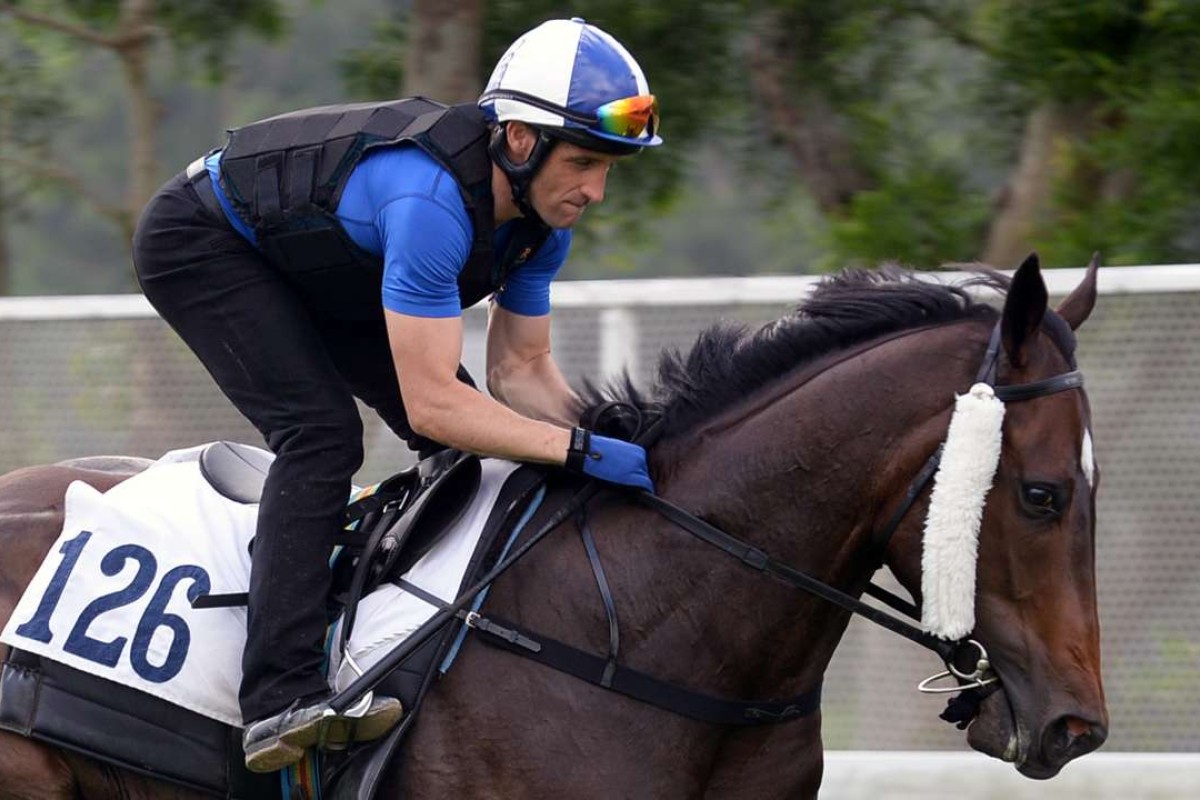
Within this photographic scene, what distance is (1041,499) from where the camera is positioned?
10.6 feet

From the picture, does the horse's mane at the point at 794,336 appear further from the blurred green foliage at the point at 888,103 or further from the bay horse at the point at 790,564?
the blurred green foliage at the point at 888,103

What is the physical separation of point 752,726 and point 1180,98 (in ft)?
15.1

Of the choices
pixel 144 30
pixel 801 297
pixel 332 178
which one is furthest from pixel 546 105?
pixel 144 30

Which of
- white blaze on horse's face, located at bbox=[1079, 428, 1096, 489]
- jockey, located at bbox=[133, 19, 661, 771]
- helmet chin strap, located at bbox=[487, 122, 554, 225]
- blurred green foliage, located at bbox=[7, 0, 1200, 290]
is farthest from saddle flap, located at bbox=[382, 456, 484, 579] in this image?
blurred green foliage, located at bbox=[7, 0, 1200, 290]

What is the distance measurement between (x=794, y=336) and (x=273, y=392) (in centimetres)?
112

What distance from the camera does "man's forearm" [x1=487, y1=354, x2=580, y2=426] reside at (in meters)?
4.03

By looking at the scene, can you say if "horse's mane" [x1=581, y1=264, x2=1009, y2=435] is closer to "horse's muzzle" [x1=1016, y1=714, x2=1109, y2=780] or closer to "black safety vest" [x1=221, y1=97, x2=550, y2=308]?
"black safety vest" [x1=221, y1=97, x2=550, y2=308]

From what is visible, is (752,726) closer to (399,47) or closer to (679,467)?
(679,467)

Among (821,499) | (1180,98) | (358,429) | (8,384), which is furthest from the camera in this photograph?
(1180,98)

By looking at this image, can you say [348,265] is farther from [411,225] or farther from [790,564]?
[790,564]

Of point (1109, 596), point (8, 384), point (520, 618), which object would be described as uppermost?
point (520, 618)

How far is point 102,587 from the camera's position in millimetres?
3697

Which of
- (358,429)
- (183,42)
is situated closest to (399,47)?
(183,42)

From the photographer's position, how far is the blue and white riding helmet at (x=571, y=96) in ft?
11.4
